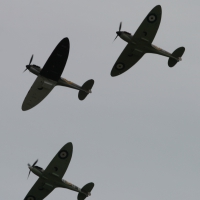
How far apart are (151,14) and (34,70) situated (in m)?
9.97

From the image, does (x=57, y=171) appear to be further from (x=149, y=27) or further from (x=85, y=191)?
(x=149, y=27)

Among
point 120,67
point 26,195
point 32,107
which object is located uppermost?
point 120,67

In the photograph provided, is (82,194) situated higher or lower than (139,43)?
lower

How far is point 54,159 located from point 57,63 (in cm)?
733

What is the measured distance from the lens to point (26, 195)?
8581cm

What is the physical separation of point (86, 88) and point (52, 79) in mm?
2676

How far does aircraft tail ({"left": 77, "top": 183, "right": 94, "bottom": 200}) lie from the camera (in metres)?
82.4

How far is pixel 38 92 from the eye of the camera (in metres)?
85.6

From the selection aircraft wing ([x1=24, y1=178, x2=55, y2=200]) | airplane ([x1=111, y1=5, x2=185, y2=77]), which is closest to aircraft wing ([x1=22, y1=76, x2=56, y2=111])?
aircraft wing ([x1=24, y1=178, x2=55, y2=200])

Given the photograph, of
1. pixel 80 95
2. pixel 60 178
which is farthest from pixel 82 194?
pixel 80 95

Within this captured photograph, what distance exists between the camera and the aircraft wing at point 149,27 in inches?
3334

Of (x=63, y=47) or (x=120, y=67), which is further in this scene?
(x=120, y=67)

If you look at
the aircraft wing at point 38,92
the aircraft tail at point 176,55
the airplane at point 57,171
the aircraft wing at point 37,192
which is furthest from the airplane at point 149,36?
the aircraft wing at point 37,192

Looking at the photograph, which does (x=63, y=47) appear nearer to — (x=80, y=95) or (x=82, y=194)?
(x=80, y=95)
